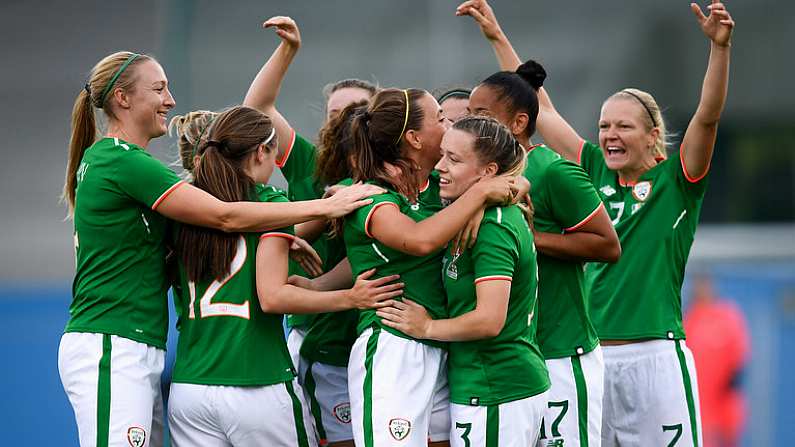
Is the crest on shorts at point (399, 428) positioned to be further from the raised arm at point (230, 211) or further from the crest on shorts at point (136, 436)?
the crest on shorts at point (136, 436)

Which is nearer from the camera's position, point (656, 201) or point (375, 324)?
point (375, 324)

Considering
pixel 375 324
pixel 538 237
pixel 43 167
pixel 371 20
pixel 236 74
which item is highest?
pixel 371 20

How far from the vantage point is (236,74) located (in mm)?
12477

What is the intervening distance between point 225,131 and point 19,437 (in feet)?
14.8

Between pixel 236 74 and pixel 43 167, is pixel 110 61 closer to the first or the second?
pixel 236 74

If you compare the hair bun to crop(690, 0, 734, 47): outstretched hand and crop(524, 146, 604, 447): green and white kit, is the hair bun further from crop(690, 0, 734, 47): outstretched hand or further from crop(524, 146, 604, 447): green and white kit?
crop(690, 0, 734, 47): outstretched hand

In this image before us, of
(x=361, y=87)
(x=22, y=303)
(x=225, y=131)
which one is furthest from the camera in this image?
(x=22, y=303)

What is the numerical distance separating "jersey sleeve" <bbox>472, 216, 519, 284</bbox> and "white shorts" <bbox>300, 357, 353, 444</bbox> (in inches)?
45.8

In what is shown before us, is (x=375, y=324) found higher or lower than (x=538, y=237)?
lower

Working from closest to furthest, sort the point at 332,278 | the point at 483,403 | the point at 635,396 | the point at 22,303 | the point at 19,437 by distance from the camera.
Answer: the point at 483,403
the point at 332,278
the point at 635,396
the point at 19,437
the point at 22,303

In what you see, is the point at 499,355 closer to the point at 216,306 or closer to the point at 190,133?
the point at 216,306

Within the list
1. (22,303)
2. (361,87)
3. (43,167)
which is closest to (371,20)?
(43,167)

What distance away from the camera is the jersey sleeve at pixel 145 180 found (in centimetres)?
381


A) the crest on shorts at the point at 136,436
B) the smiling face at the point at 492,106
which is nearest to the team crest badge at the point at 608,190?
the smiling face at the point at 492,106
